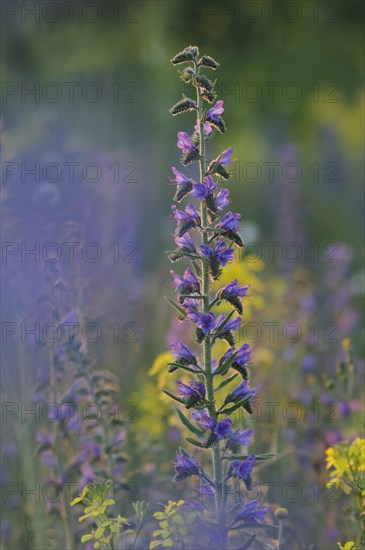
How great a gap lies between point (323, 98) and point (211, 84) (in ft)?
29.9

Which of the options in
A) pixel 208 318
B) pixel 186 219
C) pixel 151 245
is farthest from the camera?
pixel 151 245

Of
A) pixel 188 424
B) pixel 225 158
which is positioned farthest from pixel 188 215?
pixel 188 424

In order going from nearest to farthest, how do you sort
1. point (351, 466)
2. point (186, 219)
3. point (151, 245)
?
1. point (186, 219)
2. point (351, 466)
3. point (151, 245)

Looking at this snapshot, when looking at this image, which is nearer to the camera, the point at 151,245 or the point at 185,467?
the point at 185,467

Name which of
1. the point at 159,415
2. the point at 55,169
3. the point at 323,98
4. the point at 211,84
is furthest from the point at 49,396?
the point at 323,98

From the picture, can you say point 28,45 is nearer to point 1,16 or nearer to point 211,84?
point 1,16

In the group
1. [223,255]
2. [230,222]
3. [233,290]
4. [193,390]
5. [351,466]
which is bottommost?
[351,466]

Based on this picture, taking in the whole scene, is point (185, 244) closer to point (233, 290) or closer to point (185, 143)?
point (233, 290)

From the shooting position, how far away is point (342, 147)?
12719 mm

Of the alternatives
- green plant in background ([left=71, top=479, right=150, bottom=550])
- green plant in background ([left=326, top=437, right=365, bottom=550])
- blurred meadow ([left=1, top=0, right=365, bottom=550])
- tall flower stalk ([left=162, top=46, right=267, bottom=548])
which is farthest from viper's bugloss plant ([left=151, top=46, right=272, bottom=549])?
blurred meadow ([left=1, top=0, right=365, bottom=550])

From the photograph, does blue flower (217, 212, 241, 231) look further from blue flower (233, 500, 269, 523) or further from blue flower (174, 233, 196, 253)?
blue flower (233, 500, 269, 523)

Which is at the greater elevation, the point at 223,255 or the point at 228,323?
the point at 223,255

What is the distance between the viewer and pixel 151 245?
32.8 ft

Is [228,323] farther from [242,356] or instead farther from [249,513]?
[249,513]
